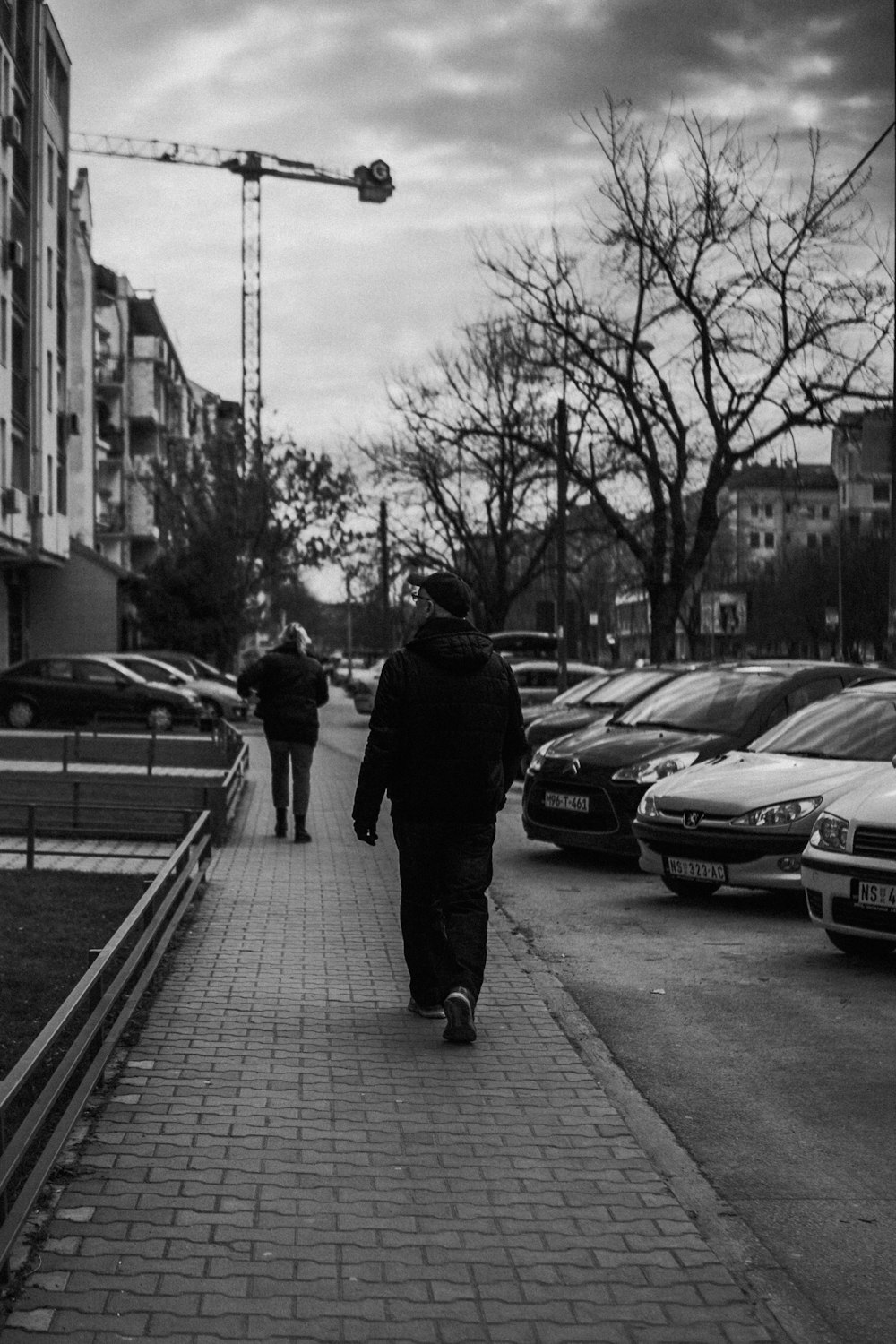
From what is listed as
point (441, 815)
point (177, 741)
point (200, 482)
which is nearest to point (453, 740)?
point (441, 815)

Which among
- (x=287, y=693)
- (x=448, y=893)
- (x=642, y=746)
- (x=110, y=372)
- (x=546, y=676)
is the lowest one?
(x=448, y=893)

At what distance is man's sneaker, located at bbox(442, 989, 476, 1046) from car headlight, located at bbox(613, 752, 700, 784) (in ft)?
23.0

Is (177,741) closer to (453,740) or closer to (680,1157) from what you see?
(453,740)

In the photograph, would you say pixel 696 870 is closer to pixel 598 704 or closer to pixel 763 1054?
pixel 763 1054

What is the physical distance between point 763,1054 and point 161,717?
28748mm

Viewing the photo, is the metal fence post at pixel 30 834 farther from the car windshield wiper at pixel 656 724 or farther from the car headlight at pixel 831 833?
the car headlight at pixel 831 833

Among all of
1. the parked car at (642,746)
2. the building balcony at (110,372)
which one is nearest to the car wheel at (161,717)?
the parked car at (642,746)

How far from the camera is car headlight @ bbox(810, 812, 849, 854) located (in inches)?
362

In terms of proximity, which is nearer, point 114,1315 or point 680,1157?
point 114,1315

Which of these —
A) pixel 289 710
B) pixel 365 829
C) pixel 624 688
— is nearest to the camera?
pixel 365 829

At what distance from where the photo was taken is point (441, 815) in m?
7.30

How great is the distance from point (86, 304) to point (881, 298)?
38.6 m

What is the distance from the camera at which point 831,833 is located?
9.31 metres

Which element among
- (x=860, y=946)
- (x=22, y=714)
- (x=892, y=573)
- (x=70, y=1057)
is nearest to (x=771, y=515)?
(x=22, y=714)
